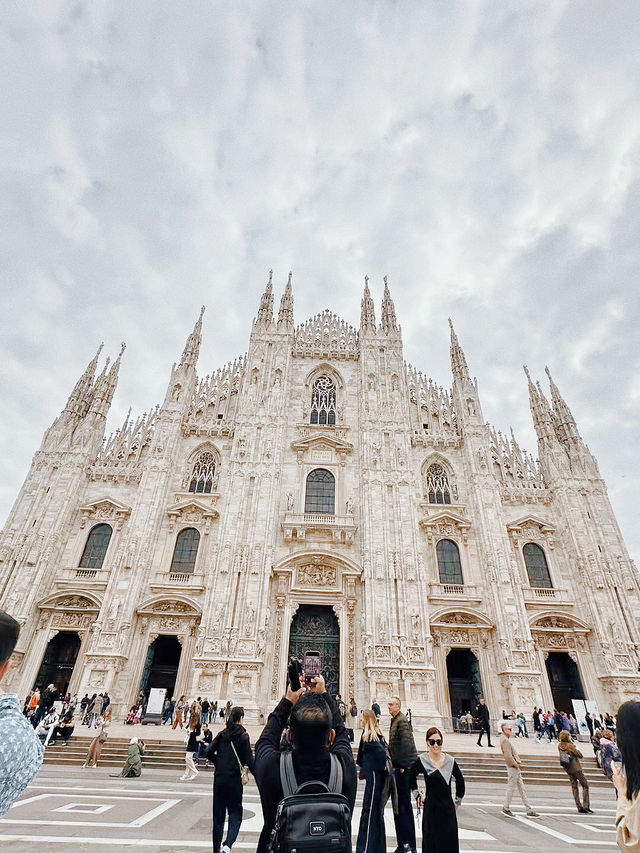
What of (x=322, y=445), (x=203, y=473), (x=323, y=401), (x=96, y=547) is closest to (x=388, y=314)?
(x=323, y=401)

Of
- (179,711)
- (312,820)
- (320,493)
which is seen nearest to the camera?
(312,820)

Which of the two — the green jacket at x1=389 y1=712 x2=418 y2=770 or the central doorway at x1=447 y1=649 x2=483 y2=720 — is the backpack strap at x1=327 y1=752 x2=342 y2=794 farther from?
the central doorway at x1=447 y1=649 x2=483 y2=720

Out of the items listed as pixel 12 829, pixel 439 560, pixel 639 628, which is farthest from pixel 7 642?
pixel 639 628

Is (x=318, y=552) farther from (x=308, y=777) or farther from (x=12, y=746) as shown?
(x=12, y=746)

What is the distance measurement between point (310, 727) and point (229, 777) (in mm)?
3226

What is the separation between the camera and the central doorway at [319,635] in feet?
67.1

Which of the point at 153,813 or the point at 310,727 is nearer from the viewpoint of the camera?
the point at 310,727

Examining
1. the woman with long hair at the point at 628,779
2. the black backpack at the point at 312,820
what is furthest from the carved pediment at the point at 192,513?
the woman with long hair at the point at 628,779

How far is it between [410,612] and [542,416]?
15.1m

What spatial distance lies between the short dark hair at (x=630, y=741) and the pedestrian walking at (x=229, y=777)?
11.8 ft

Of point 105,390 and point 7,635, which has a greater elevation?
point 105,390

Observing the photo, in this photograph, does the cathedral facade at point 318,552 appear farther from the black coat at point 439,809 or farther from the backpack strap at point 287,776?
the backpack strap at point 287,776

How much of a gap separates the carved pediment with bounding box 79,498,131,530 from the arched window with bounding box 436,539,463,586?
16.3 metres

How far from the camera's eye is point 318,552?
2181 cm
